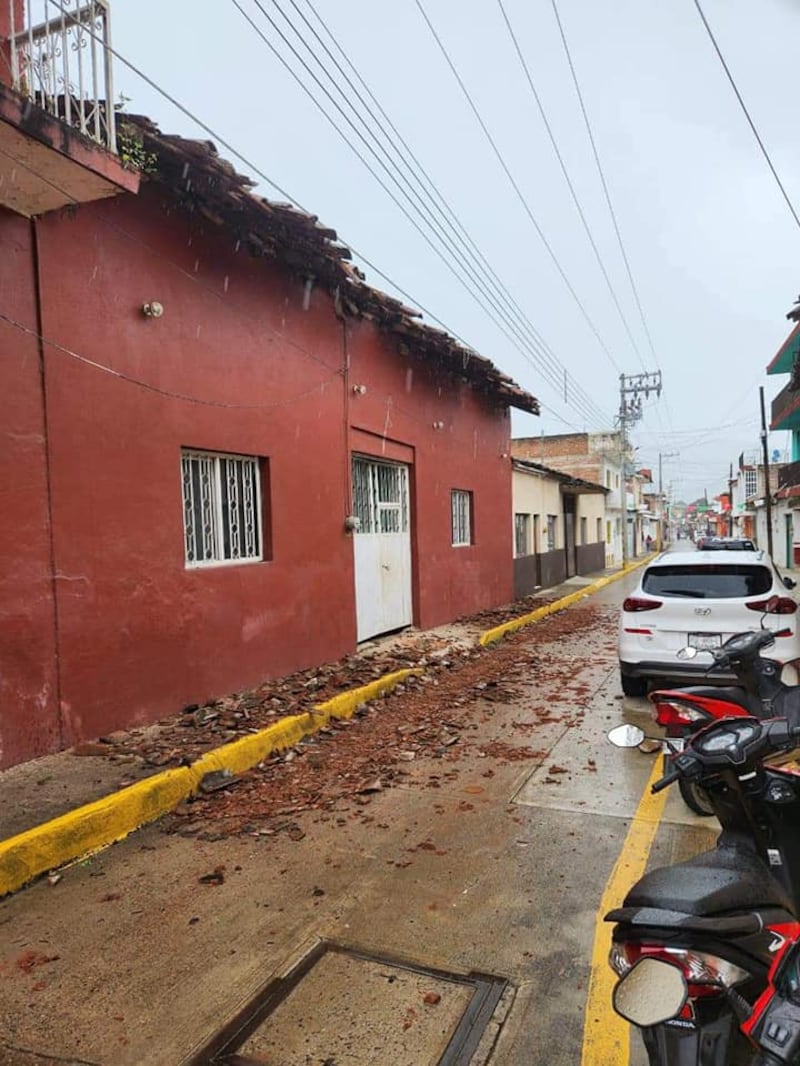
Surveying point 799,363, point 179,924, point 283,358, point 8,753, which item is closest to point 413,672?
point 283,358

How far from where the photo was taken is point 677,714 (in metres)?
2.99

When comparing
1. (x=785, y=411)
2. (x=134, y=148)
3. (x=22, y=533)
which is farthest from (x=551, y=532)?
(x=22, y=533)

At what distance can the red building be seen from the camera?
195 inches

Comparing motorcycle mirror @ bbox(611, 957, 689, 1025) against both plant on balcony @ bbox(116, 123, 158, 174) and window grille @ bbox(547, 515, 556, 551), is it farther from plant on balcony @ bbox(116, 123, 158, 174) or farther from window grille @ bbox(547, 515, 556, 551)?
window grille @ bbox(547, 515, 556, 551)

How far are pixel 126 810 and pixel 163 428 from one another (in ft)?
10.9

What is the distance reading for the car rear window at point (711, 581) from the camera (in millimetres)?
6766

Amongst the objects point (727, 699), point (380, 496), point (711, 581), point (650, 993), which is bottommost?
point (650, 993)

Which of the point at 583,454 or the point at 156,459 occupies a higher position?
the point at 583,454

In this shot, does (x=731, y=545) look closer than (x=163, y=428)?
No

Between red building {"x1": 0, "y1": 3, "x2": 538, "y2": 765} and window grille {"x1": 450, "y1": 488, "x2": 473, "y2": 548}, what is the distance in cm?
393

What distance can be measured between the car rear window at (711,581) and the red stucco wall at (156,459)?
3995 mm

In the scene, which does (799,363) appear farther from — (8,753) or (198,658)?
(8,753)

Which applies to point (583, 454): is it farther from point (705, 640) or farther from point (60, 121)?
point (60, 121)

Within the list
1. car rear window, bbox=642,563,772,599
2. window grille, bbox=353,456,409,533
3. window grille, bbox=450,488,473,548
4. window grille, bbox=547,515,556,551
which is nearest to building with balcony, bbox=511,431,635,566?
window grille, bbox=547,515,556,551
